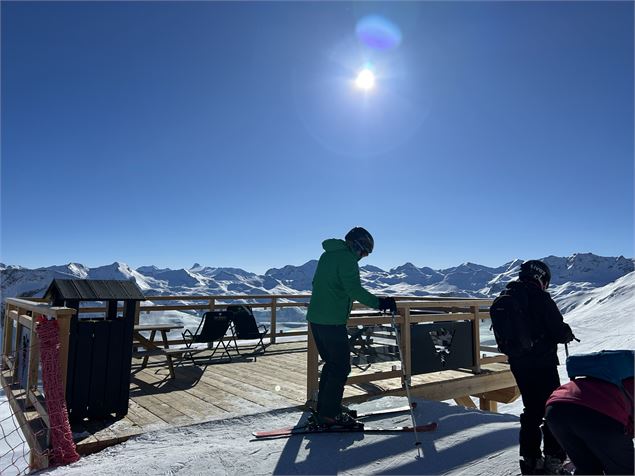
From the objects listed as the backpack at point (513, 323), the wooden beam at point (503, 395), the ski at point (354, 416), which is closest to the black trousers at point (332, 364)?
the ski at point (354, 416)

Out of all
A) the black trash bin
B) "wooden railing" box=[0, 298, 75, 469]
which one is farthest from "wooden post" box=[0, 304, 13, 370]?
the black trash bin

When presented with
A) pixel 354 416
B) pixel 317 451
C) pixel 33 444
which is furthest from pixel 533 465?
pixel 33 444

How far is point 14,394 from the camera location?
5.12m

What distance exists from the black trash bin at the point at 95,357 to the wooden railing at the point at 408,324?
180 cm

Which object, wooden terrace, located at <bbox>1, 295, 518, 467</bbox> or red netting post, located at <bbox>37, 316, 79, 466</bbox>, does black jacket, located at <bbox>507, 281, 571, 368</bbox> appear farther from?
red netting post, located at <bbox>37, 316, 79, 466</bbox>

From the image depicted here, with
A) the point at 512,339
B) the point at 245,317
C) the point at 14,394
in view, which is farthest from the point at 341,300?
the point at 245,317

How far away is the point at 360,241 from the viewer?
3852mm

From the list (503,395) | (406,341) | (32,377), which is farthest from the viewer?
(503,395)

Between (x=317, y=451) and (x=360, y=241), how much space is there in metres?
1.68

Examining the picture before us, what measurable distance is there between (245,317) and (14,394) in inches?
166

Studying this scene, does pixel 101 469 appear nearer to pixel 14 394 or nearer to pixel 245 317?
pixel 14 394

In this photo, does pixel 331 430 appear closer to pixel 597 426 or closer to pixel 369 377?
pixel 369 377

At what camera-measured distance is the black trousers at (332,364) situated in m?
3.82

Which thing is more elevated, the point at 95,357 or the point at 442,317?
the point at 442,317
